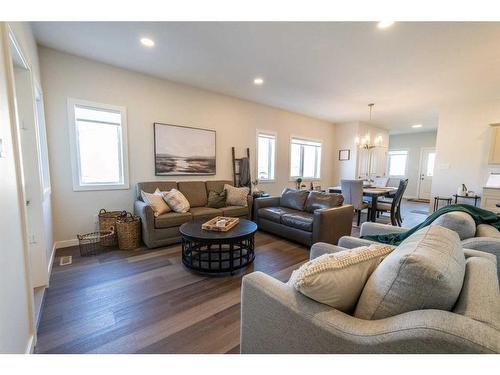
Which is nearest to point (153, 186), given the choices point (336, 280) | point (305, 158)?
point (336, 280)

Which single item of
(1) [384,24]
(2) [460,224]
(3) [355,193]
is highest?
(1) [384,24]

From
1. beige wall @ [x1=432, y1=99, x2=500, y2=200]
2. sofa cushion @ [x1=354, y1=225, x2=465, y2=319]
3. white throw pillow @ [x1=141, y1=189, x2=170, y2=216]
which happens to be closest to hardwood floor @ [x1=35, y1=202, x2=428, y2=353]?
white throw pillow @ [x1=141, y1=189, x2=170, y2=216]

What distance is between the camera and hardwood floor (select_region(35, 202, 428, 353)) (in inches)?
57.7

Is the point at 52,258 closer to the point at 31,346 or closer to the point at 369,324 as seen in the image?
the point at 31,346

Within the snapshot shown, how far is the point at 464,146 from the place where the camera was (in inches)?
188

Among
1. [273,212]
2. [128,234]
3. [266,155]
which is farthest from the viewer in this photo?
[266,155]

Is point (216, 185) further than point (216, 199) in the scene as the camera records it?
Yes

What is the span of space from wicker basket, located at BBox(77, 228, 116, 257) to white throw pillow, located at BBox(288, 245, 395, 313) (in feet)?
9.89

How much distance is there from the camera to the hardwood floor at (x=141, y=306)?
1.46 metres

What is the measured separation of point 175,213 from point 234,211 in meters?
0.98

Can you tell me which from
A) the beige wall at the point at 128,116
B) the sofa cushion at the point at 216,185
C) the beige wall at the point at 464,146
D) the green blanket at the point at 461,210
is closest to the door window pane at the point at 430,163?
the beige wall at the point at 464,146

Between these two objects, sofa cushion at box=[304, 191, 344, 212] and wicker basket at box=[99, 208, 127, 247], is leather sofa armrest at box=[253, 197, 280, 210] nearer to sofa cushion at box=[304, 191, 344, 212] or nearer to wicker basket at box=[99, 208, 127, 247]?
sofa cushion at box=[304, 191, 344, 212]
